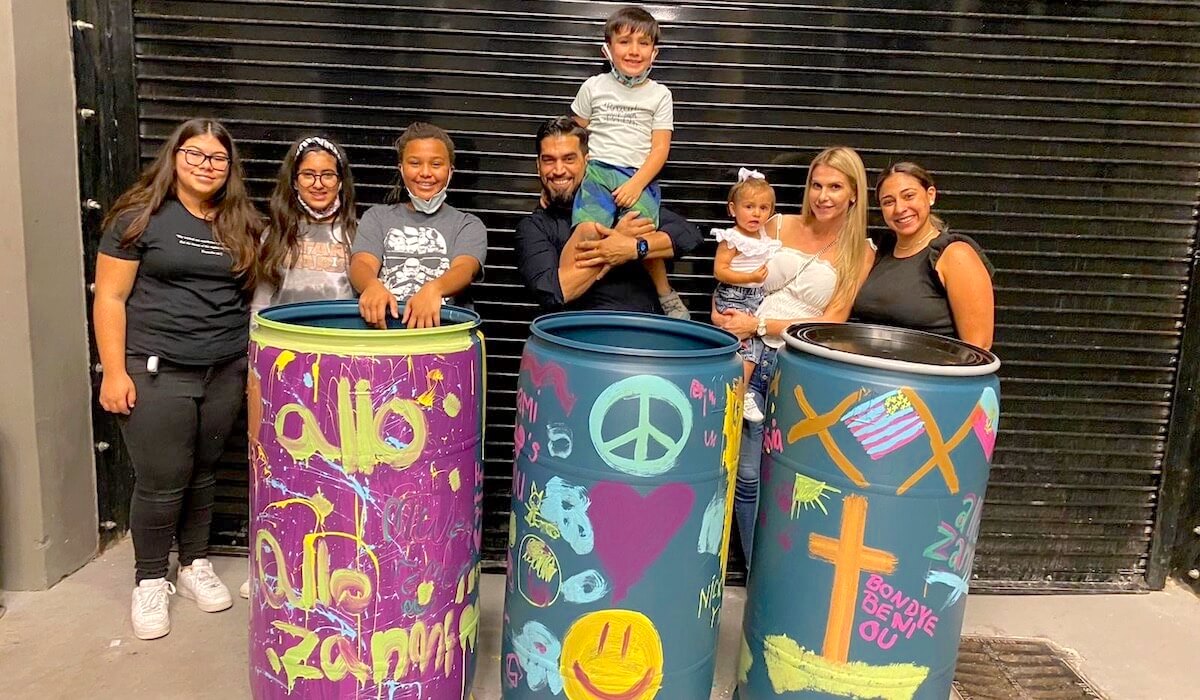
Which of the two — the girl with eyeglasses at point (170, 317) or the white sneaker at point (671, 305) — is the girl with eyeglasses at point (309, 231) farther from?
the white sneaker at point (671, 305)

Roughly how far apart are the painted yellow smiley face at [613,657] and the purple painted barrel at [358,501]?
40cm

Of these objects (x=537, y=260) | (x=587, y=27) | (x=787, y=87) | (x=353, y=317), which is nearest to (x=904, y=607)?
(x=537, y=260)

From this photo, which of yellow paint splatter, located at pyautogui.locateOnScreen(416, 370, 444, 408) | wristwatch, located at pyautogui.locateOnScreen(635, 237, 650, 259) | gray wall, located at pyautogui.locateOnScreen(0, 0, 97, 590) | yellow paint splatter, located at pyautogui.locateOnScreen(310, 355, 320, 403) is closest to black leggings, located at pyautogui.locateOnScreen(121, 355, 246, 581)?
gray wall, located at pyautogui.locateOnScreen(0, 0, 97, 590)

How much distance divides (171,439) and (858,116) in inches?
124

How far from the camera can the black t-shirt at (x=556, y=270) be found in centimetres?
283

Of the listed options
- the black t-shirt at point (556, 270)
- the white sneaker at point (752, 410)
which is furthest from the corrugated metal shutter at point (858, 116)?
the white sneaker at point (752, 410)

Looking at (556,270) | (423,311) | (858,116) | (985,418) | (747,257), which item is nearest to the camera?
(985,418)

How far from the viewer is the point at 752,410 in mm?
3117

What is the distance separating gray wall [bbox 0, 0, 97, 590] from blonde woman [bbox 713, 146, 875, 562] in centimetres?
274

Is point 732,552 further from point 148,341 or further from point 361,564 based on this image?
point 148,341

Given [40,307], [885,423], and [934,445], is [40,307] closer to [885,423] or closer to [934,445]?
[885,423]

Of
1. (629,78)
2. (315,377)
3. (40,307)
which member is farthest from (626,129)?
(40,307)

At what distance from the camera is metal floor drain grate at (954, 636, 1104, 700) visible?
9.85 ft

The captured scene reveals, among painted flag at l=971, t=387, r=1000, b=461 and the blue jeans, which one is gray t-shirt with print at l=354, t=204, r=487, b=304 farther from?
painted flag at l=971, t=387, r=1000, b=461
